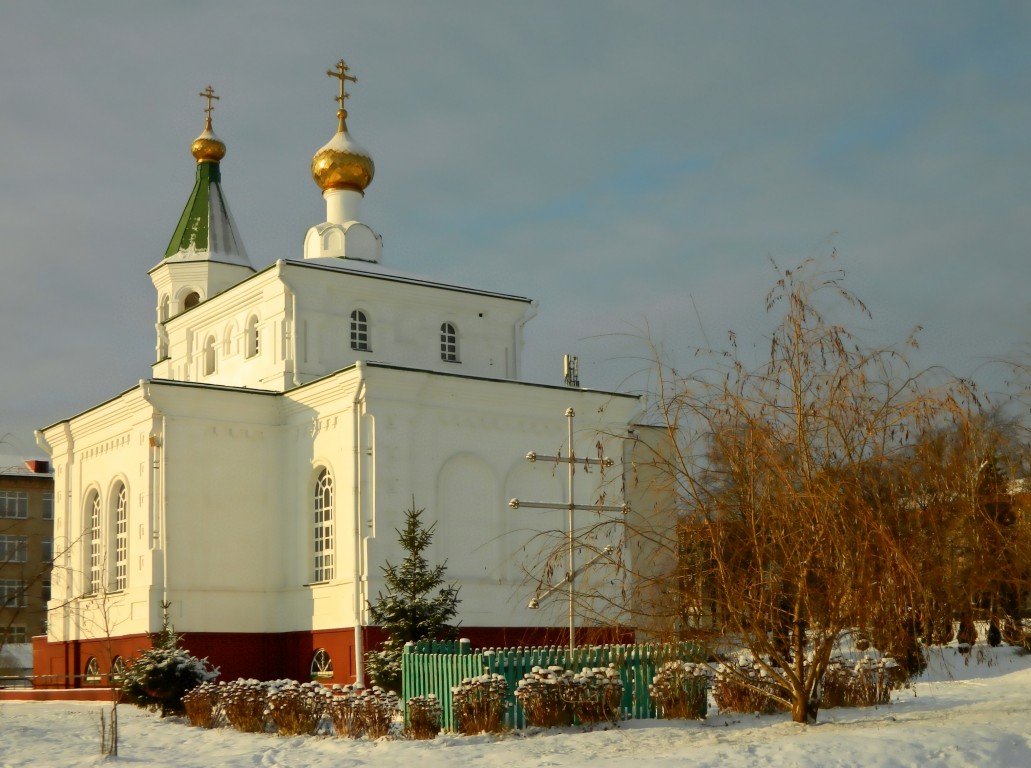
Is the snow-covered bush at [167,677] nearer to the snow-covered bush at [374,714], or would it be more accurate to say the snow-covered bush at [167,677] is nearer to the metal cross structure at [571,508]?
the snow-covered bush at [374,714]

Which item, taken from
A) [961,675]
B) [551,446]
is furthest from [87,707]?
[961,675]

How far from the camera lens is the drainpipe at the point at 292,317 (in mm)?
26047

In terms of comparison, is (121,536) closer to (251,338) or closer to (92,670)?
(92,670)

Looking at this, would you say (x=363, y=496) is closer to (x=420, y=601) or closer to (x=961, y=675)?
(x=420, y=601)

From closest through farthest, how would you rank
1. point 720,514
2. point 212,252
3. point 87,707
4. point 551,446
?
point 720,514 < point 87,707 < point 551,446 < point 212,252

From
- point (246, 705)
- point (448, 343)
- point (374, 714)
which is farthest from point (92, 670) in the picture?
point (374, 714)

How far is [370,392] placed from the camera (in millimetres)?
23625

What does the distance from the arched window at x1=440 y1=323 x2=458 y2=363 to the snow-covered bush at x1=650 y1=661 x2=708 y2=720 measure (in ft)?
42.8

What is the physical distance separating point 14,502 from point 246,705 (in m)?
45.6

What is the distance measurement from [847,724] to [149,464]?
14443 millimetres

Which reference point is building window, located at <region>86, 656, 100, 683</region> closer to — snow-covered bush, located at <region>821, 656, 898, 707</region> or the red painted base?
the red painted base

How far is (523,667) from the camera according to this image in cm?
1582

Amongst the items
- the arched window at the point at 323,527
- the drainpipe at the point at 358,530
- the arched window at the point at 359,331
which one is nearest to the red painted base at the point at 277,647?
the drainpipe at the point at 358,530

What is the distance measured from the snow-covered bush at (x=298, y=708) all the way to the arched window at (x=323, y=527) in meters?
7.72
